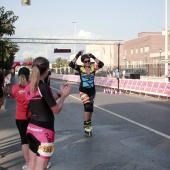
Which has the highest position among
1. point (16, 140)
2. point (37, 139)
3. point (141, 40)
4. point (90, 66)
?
point (141, 40)

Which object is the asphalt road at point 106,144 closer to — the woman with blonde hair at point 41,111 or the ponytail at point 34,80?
the woman with blonde hair at point 41,111

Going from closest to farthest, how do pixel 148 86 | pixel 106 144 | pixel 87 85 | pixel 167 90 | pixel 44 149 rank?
pixel 44 149 < pixel 106 144 < pixel 87 85 < pixel 167 90 < pixel 148 86

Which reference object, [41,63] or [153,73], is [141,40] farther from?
[41,63]

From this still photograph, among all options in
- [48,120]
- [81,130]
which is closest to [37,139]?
[48,120]

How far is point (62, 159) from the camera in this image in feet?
22.1

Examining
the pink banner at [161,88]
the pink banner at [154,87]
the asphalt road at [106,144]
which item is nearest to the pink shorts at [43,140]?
the asphalt road at [106,144]

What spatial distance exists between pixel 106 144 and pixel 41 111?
4.16 m

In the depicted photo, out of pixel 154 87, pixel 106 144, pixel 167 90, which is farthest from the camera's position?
pixel 154 87

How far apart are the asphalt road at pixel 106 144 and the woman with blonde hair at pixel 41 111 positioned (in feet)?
7.18

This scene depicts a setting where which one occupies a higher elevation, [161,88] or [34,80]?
[34,80]

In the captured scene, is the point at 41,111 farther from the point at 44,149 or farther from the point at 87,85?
the point at 87,85

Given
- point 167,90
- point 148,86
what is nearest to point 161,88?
point 167,90

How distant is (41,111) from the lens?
4.06 metres

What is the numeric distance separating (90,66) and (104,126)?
Result: 2.40 metres
